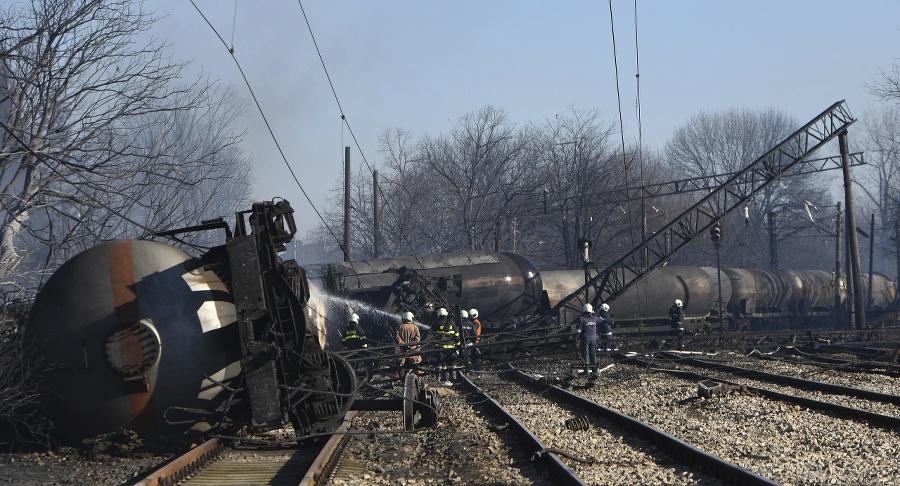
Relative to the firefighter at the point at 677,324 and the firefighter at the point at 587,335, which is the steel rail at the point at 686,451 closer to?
the firefighter at the point at 587,335

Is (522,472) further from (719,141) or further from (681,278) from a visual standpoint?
(719,141)

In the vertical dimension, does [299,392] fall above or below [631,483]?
above

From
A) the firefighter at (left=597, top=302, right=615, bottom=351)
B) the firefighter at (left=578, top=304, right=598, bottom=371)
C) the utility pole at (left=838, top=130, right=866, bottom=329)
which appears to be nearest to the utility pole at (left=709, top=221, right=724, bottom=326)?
the utility pole at (left=838, top=130, right=866, bottom=329)

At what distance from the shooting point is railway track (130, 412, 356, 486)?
27.4 feet

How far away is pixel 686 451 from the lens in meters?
9.30

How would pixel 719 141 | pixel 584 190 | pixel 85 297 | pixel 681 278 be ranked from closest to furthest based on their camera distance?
pixel 85 297, pixel 681 278, pixel 584 190, pixel 719 141

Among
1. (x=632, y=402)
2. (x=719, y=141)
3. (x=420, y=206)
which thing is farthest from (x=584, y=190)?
(x=719, y=141)

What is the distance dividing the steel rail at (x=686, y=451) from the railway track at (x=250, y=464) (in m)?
3.58

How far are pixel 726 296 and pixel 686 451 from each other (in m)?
31.9

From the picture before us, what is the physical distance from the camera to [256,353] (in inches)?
408

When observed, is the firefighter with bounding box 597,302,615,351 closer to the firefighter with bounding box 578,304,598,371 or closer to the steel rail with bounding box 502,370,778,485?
the firefighter with bounding box 578,304,598,371

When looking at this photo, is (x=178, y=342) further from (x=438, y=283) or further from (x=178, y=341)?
(x=438, y=283)

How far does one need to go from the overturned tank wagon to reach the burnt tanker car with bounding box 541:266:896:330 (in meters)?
21.7

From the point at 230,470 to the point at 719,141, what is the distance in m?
101
